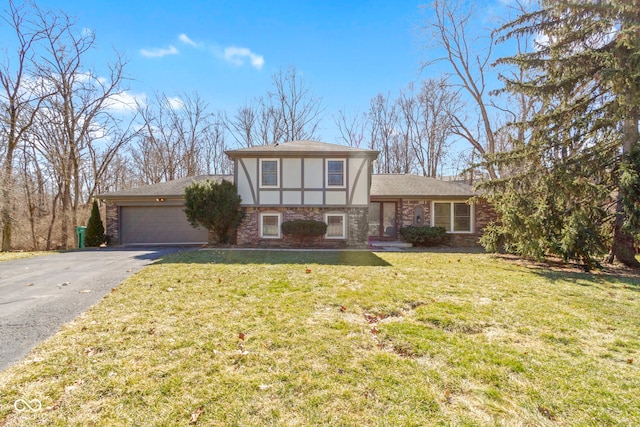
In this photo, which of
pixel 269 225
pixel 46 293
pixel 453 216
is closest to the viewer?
pixel 46 293

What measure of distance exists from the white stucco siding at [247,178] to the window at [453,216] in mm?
8430

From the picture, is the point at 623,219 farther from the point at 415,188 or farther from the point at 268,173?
the point at 268,173

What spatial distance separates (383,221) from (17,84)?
66.3 feet

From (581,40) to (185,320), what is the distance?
1204cm

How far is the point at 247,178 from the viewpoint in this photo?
41.0ft

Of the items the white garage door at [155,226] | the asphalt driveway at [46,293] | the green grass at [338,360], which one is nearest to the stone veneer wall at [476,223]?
the green grass at [338,360]

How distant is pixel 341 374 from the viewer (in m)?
2.54

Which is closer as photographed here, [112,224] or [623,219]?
[623,219]

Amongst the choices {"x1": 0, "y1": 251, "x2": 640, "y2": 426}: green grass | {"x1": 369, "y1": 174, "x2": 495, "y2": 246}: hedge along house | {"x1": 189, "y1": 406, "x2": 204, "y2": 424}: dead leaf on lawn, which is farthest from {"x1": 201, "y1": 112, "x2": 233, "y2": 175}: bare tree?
{"x1": 189, "y1": 406, "x2": 204, "y2": 424}: dead leaf on lawn

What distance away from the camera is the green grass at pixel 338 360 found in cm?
208

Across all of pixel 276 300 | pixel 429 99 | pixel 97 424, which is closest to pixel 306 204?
pixel 276 300

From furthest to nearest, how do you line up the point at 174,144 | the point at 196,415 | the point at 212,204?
the point at 174,144, the point at 212,204, the point at 196,415

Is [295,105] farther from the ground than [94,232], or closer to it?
farther from the ground

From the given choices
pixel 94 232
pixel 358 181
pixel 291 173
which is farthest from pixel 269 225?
pixel 94 232
